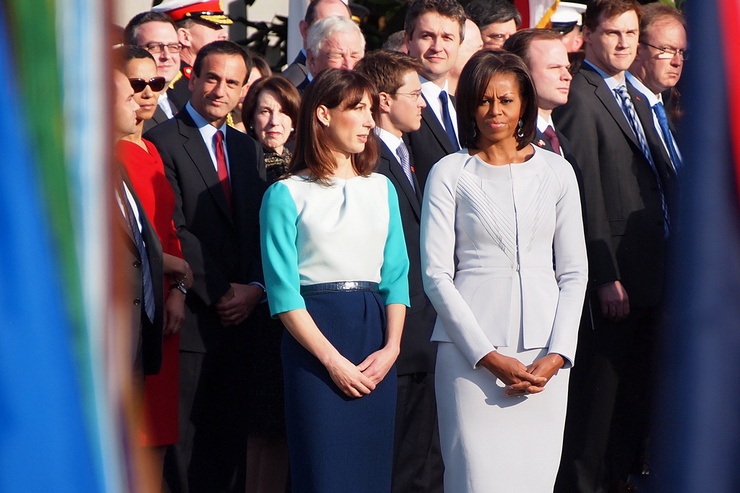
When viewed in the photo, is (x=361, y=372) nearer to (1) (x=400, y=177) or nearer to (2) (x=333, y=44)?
(1) (x=400, y=177)

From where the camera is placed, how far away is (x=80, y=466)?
106 cm

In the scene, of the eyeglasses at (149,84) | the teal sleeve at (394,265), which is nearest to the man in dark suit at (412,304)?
the teal sleeve at (394,265)

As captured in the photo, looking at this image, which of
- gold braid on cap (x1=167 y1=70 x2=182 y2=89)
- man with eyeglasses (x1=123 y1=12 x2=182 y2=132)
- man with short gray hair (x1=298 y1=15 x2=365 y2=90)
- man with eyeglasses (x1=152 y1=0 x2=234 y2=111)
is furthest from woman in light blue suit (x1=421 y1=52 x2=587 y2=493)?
man with eyeglasses (x1=152 y1=0 x2=234 y2=111)

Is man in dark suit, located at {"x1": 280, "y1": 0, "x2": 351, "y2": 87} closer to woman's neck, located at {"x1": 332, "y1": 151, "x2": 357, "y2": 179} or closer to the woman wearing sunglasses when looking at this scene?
the woman wearing sunglasses

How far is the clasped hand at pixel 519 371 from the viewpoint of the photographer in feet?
14.8

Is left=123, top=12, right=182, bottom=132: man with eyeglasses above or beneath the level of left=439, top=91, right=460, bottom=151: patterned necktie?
above

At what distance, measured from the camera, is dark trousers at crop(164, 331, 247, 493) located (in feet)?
17.6

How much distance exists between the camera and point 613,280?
5.84 m

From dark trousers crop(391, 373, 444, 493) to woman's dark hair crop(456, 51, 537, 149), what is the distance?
124 cm

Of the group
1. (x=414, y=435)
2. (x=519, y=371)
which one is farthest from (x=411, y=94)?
(x=519, y=371)

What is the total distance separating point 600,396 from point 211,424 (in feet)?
6.62

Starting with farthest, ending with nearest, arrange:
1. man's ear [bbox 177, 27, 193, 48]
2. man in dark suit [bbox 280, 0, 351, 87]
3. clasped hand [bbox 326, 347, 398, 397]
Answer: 1. man's ear [bbox 177, 27, 193, 48]
2. man in dark suit [bbox 280, 0, 351, 87]
3. clasped hand [bbox 326, 347, 398, 397]

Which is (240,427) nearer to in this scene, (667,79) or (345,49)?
(345,49)

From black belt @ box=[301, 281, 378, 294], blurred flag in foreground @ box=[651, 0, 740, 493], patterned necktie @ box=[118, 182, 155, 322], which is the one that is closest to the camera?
blurred flag in foreground @ box=[651, 0, 740, 493]
